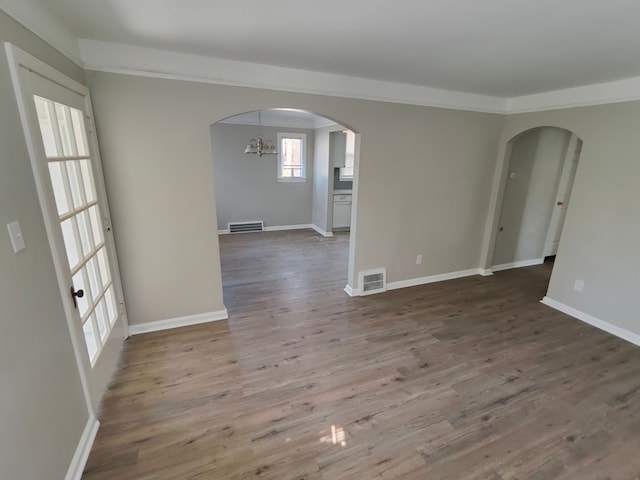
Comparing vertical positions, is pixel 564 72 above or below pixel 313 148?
above

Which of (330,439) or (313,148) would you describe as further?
(313,148)

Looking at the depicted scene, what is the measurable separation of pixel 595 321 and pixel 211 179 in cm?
438

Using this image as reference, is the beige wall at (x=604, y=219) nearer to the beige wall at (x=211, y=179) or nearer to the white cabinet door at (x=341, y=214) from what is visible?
the beige wall at (x=211, y=179)

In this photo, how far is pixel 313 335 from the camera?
9.70ft

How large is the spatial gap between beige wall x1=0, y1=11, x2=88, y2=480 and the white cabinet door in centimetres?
544

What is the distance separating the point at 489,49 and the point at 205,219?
2810 millimetres

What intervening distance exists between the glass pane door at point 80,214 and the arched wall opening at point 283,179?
11.4ft

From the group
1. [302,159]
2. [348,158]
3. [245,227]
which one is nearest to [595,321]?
[348,158]

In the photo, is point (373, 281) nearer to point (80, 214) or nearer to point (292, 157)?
point (80, 214)

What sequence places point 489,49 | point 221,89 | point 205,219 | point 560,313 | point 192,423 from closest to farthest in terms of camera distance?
point 192,423 → point 489,49 → point 221,89 → point 205,219 → point 560,313

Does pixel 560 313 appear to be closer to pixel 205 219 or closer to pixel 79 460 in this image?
pixel 205 219

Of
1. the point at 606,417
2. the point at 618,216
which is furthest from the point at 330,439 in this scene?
the point at 618,216

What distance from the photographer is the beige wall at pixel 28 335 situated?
117 cm

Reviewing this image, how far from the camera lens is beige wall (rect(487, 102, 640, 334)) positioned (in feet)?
9.55
